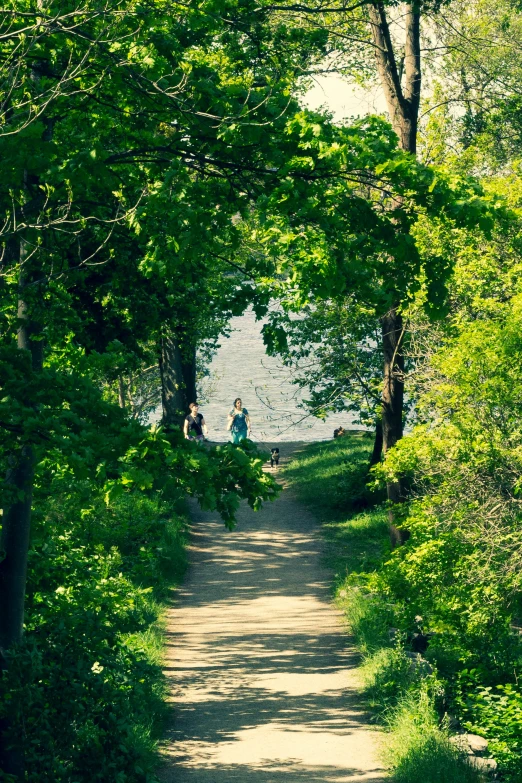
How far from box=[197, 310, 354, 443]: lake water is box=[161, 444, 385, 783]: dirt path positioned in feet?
47.9

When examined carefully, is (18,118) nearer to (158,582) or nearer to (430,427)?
(430,427)

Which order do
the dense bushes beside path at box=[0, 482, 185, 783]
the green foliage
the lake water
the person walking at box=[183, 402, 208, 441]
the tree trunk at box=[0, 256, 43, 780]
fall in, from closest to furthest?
the dense bushes beside path at box=[0, 482, 185, 783] < the tree trunk at box=[0, 256, 43, 780] < the green foliage < the person walking at box=[183, 402, 208, 441] < the lake water

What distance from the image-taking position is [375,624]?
13258 mm

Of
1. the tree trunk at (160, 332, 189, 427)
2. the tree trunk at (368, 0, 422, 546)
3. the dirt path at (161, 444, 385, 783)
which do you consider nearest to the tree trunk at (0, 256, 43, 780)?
the dirt path at (161, 444, 385, 783)

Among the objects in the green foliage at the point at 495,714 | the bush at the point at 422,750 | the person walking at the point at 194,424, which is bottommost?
the green foliage at the point at 495,714

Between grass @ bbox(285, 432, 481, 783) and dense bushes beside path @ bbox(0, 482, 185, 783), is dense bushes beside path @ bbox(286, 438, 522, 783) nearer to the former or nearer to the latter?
grass @ bbox(285, 432, 481, 783)

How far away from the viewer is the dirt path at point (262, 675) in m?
9.32

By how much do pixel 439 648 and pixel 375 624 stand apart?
112 centimetres

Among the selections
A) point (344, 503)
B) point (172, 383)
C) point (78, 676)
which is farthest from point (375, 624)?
point (172, 383)

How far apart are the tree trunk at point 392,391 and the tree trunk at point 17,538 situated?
25.6 feet

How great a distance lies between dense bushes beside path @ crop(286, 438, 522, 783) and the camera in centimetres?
959

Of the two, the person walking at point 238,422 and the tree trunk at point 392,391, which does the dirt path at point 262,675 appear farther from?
the person walking at point 238,422

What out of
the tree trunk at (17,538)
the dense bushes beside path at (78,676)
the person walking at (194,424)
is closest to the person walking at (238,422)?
the person walking at (194,424)

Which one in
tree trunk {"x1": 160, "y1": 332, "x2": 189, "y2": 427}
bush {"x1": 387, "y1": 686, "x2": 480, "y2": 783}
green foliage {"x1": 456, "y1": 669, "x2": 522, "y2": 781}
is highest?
Result: tree trunk {"x1": 160, "y1": 332, "x2": 189, "y2": 427}
